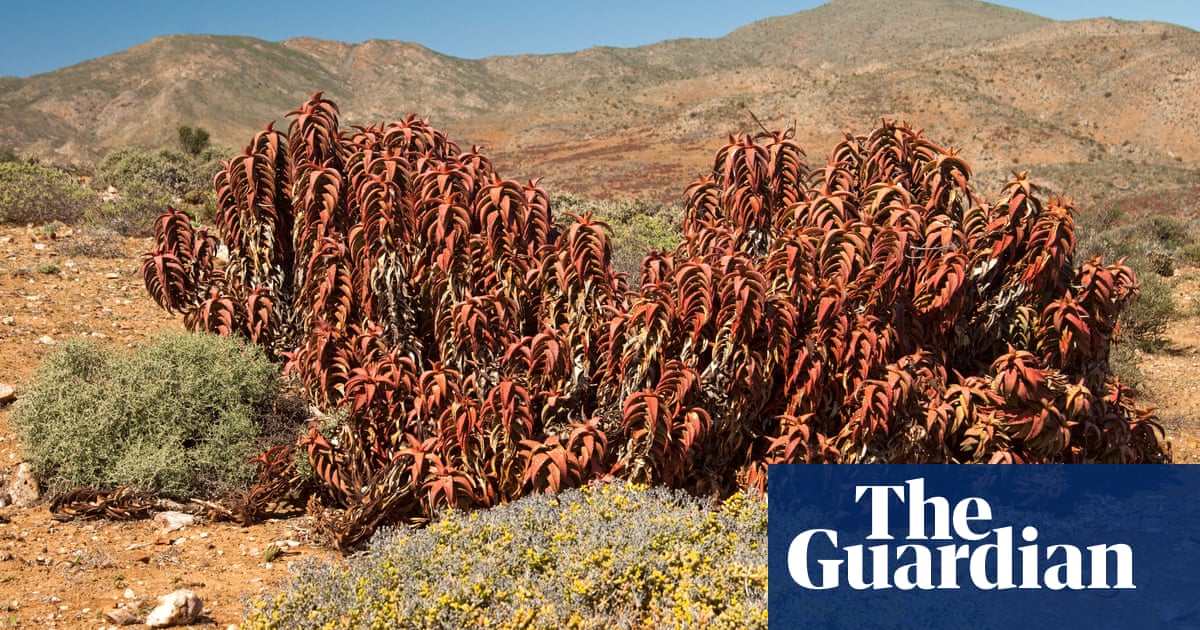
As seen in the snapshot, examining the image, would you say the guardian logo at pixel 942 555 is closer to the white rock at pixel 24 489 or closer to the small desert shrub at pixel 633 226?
the white rock at pixel 24 489

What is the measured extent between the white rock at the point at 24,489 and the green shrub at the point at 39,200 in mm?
7675

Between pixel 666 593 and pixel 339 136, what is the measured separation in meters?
4.00

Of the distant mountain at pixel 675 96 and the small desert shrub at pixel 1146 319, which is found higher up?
the distant mountain at pixel 675 96

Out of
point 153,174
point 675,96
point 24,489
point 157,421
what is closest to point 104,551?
point 157,421

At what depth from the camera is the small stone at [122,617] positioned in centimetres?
375

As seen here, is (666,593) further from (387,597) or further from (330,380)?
(330,380)

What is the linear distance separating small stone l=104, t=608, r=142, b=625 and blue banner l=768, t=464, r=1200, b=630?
2.74 metres

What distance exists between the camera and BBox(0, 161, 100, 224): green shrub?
1164 cm

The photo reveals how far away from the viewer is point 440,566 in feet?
12.2

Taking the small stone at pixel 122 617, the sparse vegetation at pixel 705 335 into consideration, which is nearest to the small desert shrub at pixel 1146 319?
the sparse vegetation at pixel 705 335

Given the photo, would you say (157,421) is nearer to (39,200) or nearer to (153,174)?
(39,200)

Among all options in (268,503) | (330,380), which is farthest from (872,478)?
(268,503)

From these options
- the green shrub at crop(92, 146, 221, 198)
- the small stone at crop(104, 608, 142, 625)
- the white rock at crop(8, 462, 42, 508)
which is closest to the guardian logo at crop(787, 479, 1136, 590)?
the small stone at crop(104, 608, 142, 625)

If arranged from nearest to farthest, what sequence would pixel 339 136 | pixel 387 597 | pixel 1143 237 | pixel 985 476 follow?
pixel 387 597 < pixel 985 476 < pixel 339 136 < pixel 1143 237
